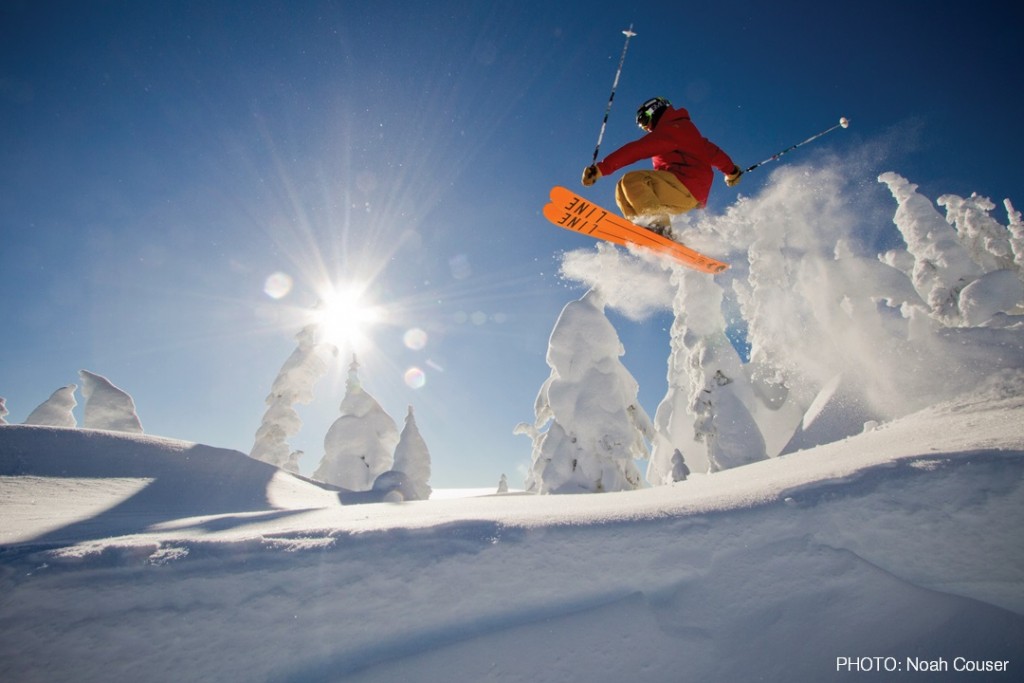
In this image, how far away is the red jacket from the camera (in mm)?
6727

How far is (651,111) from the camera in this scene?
7055mm

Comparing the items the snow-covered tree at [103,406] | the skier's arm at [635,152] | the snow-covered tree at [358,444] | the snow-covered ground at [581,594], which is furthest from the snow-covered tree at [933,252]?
the snow-covered tree at [103,406]

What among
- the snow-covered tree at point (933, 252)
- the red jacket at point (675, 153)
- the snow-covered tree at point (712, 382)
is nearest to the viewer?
the red jacket at point (675, 153)

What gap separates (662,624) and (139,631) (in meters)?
2.68

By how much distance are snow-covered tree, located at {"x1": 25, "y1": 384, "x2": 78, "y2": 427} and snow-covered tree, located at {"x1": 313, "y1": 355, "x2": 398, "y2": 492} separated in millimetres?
12930

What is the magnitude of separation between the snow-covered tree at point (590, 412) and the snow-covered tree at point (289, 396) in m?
14.1

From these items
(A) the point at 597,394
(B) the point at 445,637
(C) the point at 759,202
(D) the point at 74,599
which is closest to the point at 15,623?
(D) the point at 74,599

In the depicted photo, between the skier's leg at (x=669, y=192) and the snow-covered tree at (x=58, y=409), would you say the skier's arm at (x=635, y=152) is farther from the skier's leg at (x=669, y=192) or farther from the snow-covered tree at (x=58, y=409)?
the snow-covered tree at (x=58, y=409)

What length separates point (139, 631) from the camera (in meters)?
2.15

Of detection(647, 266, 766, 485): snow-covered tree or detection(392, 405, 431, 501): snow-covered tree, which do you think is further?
detection(392, 405, 431, 501): snow-covered tree

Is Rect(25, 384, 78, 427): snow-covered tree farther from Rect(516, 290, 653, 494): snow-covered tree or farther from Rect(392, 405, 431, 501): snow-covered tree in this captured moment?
Rect(516, 290, 653, 494): snow-covered tree

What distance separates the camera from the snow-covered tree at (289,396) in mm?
21953

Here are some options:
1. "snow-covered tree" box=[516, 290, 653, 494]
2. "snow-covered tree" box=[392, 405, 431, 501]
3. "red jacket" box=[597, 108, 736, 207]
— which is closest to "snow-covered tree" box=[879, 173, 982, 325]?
"snow-covered tree" box=[516, 290, 653, 494]

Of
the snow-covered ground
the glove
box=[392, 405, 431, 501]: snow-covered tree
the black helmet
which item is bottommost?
the snow-covered ground
